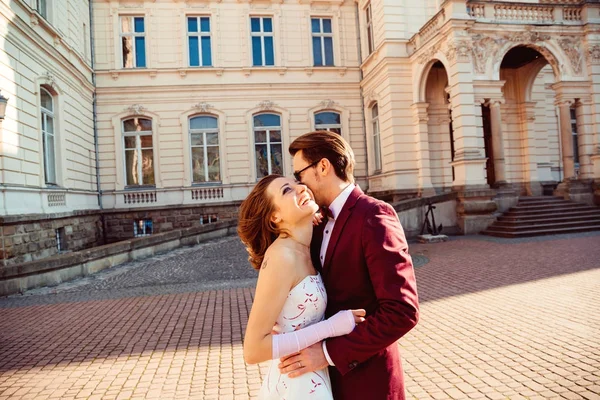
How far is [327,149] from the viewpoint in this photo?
1.92m

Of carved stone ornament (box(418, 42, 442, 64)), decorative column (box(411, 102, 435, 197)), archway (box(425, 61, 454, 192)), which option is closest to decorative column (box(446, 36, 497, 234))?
carved stone ornament (box(418, 42, 442, 64))

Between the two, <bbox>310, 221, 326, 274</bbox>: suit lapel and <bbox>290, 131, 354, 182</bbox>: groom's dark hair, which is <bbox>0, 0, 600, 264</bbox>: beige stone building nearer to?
<bbox>310, 221, 326, 274</bbox>: suit lapel

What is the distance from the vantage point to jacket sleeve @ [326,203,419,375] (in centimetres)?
162

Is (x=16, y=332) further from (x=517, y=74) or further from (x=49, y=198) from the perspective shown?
(x=517, y=74)

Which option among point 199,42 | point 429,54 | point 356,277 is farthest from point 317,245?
point 199,42

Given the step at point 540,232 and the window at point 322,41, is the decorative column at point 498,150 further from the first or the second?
the window at point 322,41

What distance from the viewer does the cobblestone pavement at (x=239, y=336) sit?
3.79 m

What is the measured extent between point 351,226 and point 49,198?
13824mm

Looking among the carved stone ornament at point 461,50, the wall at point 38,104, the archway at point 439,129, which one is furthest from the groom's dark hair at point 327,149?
the archway at point 439,129

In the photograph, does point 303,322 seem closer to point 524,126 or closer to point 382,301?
point 382,301

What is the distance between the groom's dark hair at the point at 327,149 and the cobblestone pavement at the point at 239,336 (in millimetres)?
2457

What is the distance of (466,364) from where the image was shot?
4.04 m

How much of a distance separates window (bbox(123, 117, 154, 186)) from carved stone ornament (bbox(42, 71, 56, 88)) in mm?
5251

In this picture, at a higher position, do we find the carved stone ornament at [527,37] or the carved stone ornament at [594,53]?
the carved stone ornament at [527,37]
